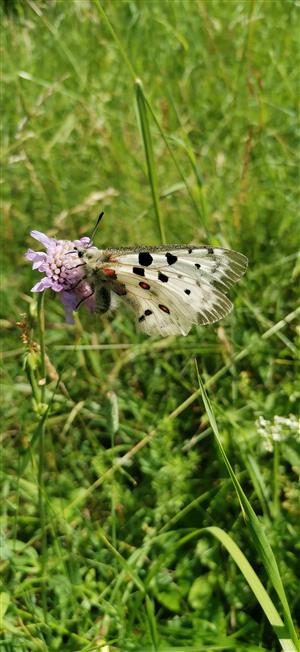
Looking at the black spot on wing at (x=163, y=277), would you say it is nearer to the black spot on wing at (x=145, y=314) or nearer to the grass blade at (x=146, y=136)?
the black spot on wing at (x=145, y=314)

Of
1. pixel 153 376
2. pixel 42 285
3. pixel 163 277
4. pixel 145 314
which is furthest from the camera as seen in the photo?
pixel 153 376

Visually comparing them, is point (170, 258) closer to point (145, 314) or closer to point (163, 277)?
point (163, 277)

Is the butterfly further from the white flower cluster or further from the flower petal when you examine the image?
the white flower cluster

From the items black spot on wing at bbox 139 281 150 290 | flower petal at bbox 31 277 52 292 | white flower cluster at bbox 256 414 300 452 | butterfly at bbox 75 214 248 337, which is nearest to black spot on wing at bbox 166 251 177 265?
butterfly at bbox 75 214 248 337

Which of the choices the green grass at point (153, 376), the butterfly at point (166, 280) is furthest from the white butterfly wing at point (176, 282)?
the green grass at point (153, 376)

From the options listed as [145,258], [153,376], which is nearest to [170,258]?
[145,258]

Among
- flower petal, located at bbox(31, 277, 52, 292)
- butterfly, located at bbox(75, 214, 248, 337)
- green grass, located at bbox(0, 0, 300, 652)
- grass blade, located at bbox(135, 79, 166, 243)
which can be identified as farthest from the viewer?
grass blade, located at bbox(135, 79, 166, 243)

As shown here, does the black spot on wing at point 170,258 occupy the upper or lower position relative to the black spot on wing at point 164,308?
upper
